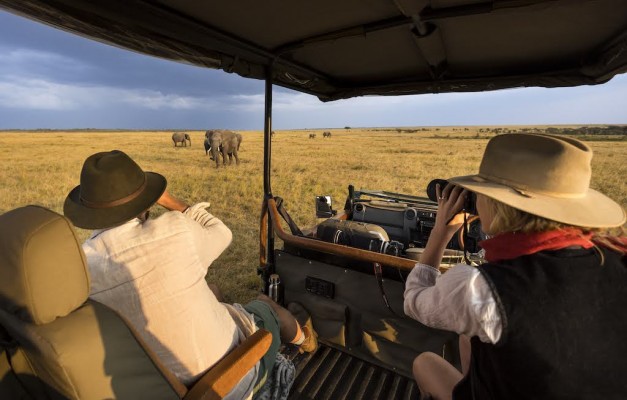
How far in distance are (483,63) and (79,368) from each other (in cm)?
351

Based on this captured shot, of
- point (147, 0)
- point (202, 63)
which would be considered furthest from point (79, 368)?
point (202, 63)

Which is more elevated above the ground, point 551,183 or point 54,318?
point 551,183

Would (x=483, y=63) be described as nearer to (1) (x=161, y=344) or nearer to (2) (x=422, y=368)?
(2) (x=422, y=368)

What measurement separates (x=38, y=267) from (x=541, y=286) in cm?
145

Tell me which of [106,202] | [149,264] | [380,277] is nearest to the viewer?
[149,264]

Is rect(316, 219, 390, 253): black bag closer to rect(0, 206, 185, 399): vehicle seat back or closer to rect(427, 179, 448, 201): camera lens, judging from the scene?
rect(427, 179, 448, 201): camera lens

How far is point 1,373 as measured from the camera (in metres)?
1.05

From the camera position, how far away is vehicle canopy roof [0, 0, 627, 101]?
1936 mm

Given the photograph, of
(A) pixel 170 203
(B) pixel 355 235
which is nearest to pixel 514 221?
(B) pixel 355 235

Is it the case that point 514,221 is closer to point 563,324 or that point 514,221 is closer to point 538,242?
point 538,242

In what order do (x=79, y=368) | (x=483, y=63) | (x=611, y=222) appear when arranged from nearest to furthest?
(x=79, y=368) → (x=611, y=222) → (x=483, y=63)

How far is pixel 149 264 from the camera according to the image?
1500mm

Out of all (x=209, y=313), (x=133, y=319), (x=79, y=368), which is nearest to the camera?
(x=79, y=368)

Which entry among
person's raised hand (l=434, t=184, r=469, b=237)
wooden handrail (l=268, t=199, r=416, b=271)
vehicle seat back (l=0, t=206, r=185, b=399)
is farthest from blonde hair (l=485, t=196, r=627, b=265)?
vehicle seat back (l=0, t=206, r=185, b=399)
